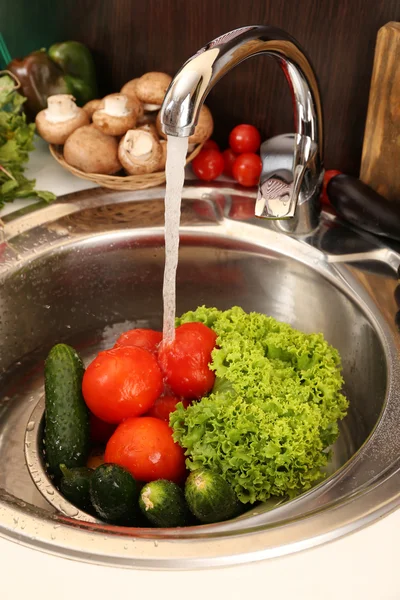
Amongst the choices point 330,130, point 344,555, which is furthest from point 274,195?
point 344,555

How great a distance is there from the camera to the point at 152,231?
53.9 inches

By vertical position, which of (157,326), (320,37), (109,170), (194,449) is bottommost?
(157,326)

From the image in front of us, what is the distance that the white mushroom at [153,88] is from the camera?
1.38 meters

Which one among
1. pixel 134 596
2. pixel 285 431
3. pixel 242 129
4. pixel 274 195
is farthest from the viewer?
pixel 242 129

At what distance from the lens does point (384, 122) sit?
125cm

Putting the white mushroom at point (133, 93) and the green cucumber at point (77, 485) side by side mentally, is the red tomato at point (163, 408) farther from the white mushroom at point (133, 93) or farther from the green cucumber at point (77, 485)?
the white mushroom at point (133, 93)

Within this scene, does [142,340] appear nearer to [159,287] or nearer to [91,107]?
[159,287]

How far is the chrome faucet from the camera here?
34.4 inches

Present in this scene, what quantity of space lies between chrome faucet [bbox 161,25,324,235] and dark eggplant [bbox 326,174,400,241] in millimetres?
43

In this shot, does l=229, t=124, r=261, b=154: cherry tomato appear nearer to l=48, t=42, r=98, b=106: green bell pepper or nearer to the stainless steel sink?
the stainless steel sink

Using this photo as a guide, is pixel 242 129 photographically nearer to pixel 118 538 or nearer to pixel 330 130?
pixel 330 130

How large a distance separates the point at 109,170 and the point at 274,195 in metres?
0.39

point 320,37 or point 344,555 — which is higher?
point 320,37

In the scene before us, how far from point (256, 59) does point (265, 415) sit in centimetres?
78
